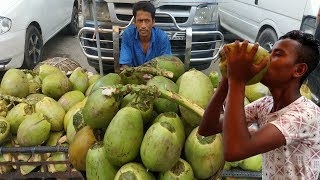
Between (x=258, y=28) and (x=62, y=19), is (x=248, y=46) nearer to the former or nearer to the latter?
(x=258, y=28)

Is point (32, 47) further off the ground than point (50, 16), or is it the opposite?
point (50, 16)

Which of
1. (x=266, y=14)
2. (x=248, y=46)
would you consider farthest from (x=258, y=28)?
(x=248, y=46)

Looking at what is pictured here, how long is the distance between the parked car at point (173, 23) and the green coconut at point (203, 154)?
294 centimetres

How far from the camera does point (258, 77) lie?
1278 millimetres

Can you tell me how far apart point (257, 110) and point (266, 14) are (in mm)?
4864

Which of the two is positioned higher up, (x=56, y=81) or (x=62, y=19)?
(x=56, y=81)

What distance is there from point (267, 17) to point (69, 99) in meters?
4.30

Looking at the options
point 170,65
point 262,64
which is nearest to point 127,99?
point 170,65

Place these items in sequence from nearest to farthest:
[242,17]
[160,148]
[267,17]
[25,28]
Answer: [160,148], [25,28], [267,17], [242,17]

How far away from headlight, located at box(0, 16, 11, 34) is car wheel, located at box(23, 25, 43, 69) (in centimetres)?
53

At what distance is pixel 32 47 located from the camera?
19.5 ft

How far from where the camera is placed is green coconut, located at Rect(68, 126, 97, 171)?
6.77ft

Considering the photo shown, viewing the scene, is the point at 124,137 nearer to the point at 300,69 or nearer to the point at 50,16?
the point at 300,69

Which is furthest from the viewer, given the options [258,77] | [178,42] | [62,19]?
[62,19]
